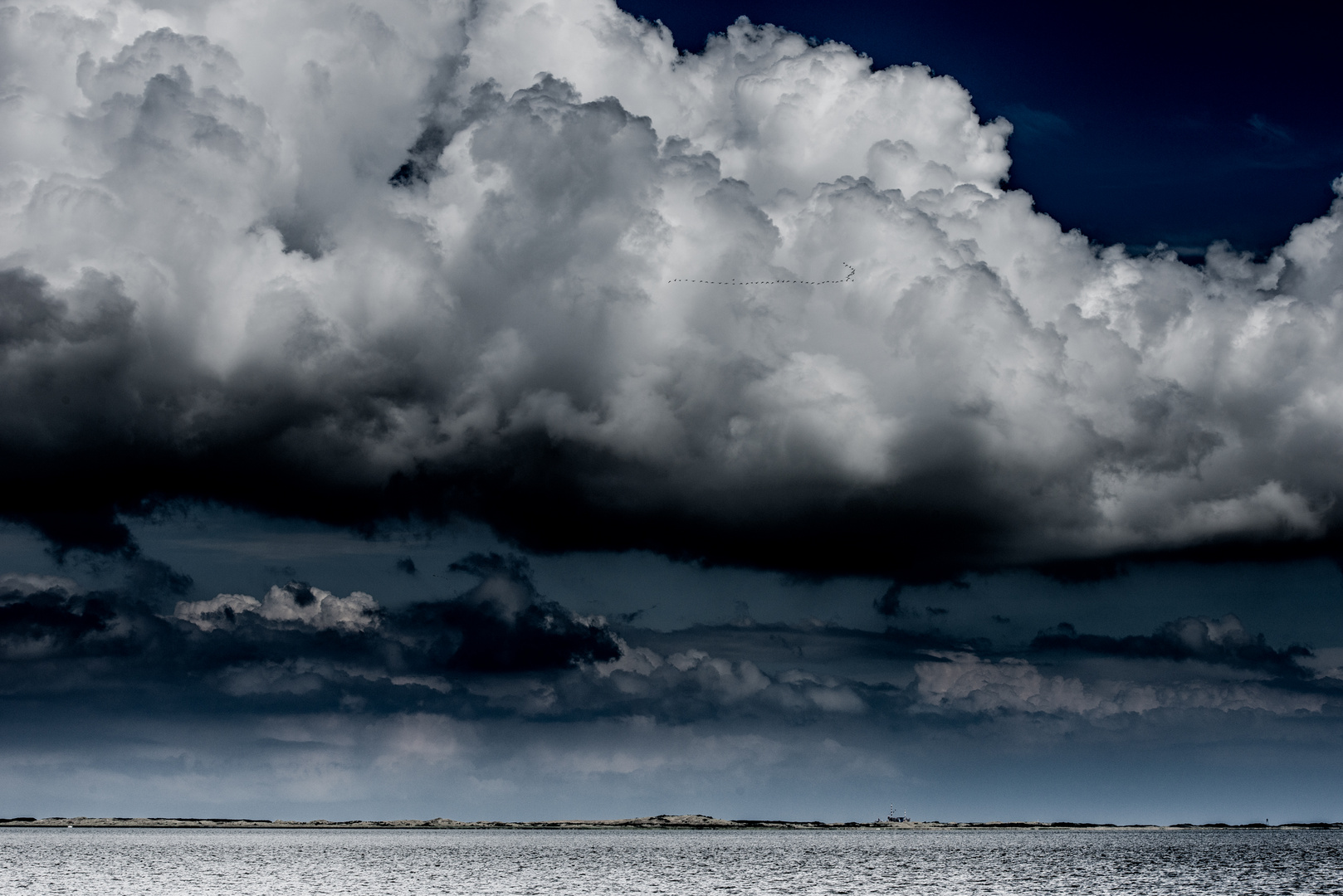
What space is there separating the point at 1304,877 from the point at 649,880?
93673mm

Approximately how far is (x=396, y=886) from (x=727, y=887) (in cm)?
4556

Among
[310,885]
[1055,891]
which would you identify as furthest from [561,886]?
[1055,891]

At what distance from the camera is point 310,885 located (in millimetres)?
179250

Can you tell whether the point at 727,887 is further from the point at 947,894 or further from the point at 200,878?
the point at 200,878

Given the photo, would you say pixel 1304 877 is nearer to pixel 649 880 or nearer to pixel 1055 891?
pixel 1055 891

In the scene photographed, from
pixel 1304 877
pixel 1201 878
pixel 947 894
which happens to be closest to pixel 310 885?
pixel 947 894

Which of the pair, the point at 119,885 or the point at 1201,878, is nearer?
the point at 119,885

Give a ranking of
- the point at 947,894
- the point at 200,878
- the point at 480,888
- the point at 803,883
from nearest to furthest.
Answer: the point at 947,894, the point at 480,888, the point at 803,883, the point at 200,878

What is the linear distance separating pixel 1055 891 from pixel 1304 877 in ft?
161

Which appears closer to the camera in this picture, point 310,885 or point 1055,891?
point 1055,891

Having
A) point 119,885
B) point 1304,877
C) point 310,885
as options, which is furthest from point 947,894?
point 119,885

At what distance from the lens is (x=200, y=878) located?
198125 mm

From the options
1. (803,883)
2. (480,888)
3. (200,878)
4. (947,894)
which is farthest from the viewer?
(200,878)

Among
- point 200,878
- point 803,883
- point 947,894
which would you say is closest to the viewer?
point 947,894
